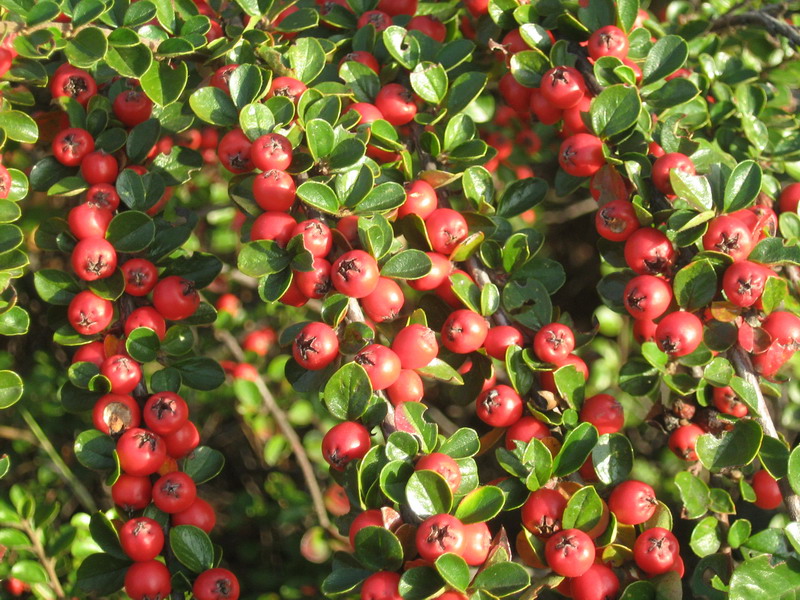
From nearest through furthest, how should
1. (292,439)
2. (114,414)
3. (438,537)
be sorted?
(438,537), (114,414), (292,439)

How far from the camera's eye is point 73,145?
177cm

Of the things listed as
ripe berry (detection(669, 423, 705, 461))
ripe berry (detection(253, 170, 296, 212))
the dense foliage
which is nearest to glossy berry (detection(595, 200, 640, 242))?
the dense foliage

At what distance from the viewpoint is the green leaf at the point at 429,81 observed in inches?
71.5

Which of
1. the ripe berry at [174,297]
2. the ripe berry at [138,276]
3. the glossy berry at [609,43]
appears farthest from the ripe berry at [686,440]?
the ripe berry at [138,276]

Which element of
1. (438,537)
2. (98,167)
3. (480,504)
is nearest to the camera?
(438,537)

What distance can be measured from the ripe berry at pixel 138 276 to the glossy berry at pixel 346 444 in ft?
1.90

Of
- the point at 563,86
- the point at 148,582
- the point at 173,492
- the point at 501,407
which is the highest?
the point at 563,86

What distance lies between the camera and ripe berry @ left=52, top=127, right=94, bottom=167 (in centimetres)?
177

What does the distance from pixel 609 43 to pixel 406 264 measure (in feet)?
2.47

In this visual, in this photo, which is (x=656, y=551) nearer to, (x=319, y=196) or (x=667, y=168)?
(x=667, y=168)

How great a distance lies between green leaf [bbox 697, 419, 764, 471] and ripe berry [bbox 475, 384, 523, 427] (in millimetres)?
373

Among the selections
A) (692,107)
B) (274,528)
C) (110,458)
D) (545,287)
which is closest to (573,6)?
(692,107)

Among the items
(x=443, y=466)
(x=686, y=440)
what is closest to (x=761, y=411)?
(x=686, y=440)

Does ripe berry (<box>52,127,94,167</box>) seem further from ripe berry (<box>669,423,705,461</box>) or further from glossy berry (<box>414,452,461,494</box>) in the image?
ripe berry (<box>669,423,705,461</box>)
